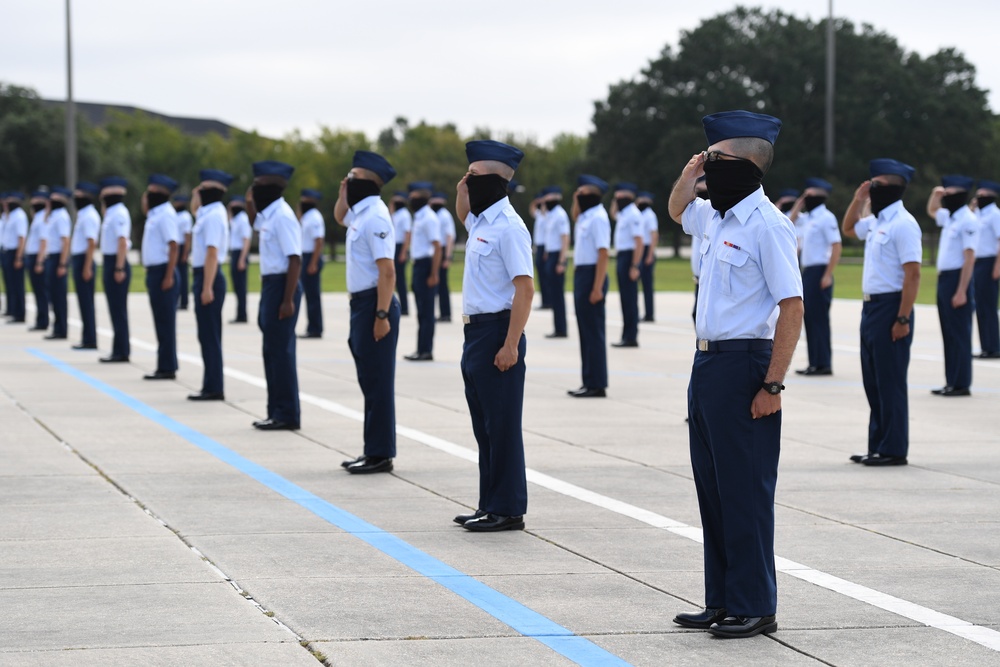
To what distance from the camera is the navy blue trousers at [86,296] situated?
754 inches

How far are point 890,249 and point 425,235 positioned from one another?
1108cm

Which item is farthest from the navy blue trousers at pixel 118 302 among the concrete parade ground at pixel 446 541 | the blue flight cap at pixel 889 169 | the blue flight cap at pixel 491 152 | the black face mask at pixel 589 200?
the blue flight cap at pixel 491 152

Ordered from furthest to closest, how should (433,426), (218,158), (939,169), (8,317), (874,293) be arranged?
(218,158) < (939,169) < (8,317) < (433,426) < (874,293)

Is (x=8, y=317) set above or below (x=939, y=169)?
below

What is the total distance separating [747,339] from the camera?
5.91 meters

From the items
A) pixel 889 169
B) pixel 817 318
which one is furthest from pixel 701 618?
pixel 817 318

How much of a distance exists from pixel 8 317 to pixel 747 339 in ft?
76.1

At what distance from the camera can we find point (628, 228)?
2083 centimetres

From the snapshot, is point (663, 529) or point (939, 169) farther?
point (939, 169)

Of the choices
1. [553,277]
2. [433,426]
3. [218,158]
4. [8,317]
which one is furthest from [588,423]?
[218,158]

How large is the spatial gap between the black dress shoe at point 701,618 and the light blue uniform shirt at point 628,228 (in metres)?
14.8

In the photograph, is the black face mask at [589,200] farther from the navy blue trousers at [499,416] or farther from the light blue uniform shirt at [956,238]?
the navy blue trousers at [499,416]

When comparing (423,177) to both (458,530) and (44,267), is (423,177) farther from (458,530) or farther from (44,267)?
(458,530)

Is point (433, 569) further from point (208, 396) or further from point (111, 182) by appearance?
point (111, 182)
